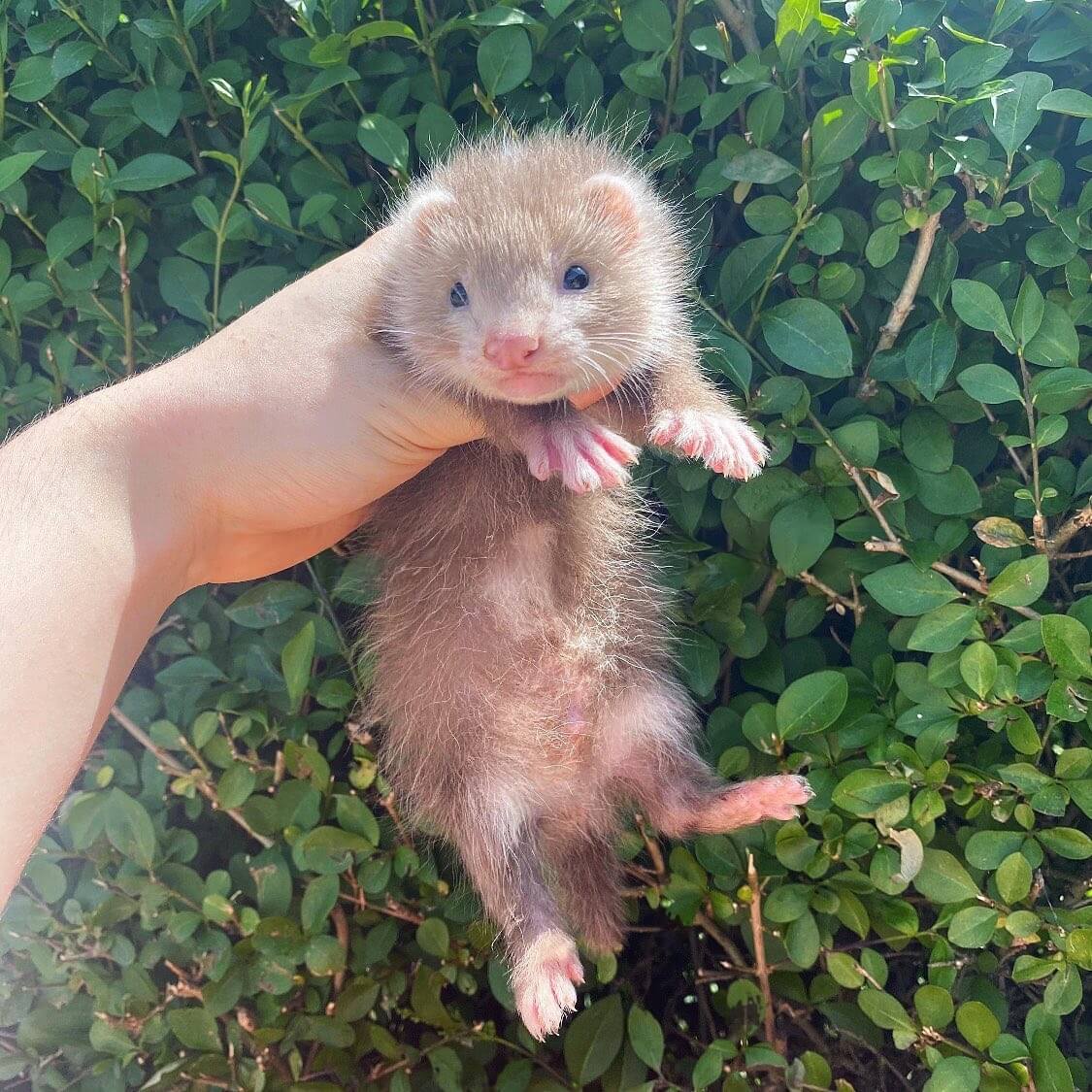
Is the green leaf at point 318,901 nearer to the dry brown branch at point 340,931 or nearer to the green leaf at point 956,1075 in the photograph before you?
the dry brown branch at point 340,931

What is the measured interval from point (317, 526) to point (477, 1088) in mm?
1337

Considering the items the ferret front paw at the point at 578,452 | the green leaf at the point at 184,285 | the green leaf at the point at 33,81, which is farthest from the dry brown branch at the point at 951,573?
the green leaf at the point at 33,81

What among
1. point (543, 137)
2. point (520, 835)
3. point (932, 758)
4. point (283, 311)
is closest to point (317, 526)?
point (283, 311)

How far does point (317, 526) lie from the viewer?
7.08 feet

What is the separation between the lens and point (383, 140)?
203 centimetres

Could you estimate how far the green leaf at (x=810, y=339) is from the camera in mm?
1825

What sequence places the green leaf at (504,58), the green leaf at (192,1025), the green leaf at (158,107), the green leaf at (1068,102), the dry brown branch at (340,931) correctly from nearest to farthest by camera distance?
→ 1. the green leaf at (1068,102)
2. the green leaf at (504,58)
3. the green leaf at (158,107)
4. the green leaf at (192,1025)
5. the dry brown branch at (340,931)

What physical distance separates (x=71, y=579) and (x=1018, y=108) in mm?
1856

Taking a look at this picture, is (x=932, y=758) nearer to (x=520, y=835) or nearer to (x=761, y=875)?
(x=761, y=875)

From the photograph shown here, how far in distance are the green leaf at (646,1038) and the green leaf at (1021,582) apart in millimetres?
1134

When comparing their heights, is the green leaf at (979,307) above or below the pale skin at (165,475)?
above

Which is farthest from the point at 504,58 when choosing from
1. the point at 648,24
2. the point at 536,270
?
the point at 536,270

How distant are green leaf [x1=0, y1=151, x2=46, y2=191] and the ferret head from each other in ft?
2.39

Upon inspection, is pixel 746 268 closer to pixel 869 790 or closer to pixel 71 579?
pixel 869 790
